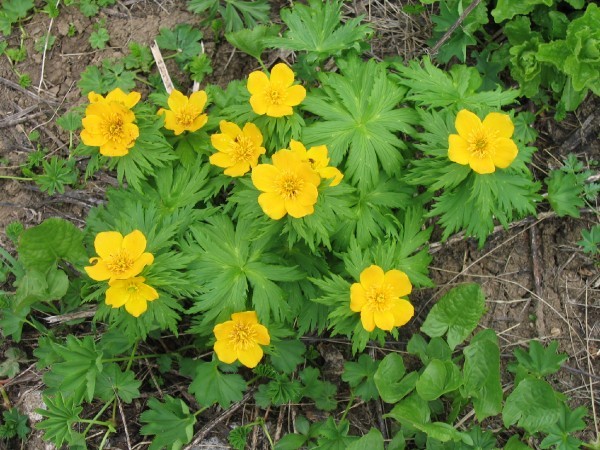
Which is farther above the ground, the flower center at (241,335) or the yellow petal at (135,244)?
the yellow petal at (135,244)

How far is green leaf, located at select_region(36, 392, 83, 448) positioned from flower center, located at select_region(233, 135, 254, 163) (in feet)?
4.86

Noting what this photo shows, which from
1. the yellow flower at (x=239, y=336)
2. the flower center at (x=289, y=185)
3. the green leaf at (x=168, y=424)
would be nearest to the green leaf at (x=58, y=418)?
the green leaf at (x=168, y=424)

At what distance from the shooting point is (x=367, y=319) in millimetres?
2689

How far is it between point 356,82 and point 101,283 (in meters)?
1.68

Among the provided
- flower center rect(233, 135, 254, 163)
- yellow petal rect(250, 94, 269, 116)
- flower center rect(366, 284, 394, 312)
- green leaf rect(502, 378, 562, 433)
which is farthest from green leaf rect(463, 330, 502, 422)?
yellow petal rect(250, 94, 269, 116)

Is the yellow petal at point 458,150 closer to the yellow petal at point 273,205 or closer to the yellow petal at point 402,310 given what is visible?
the yellow petal at point 402,310

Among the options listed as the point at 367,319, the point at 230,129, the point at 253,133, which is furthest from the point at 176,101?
the point at 367,319

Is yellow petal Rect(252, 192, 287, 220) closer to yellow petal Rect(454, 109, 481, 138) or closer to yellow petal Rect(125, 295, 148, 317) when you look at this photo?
yellow petal Rect(125, 295, 148, 317)

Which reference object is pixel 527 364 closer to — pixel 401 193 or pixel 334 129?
pixel 401 193

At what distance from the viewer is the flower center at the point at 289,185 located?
2.51m

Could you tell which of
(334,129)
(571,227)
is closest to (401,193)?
(334,129)

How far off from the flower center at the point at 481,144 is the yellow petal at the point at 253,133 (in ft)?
3.42

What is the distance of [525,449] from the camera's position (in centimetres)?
311

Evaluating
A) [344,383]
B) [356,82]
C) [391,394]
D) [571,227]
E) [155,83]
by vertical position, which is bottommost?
[344,383]
